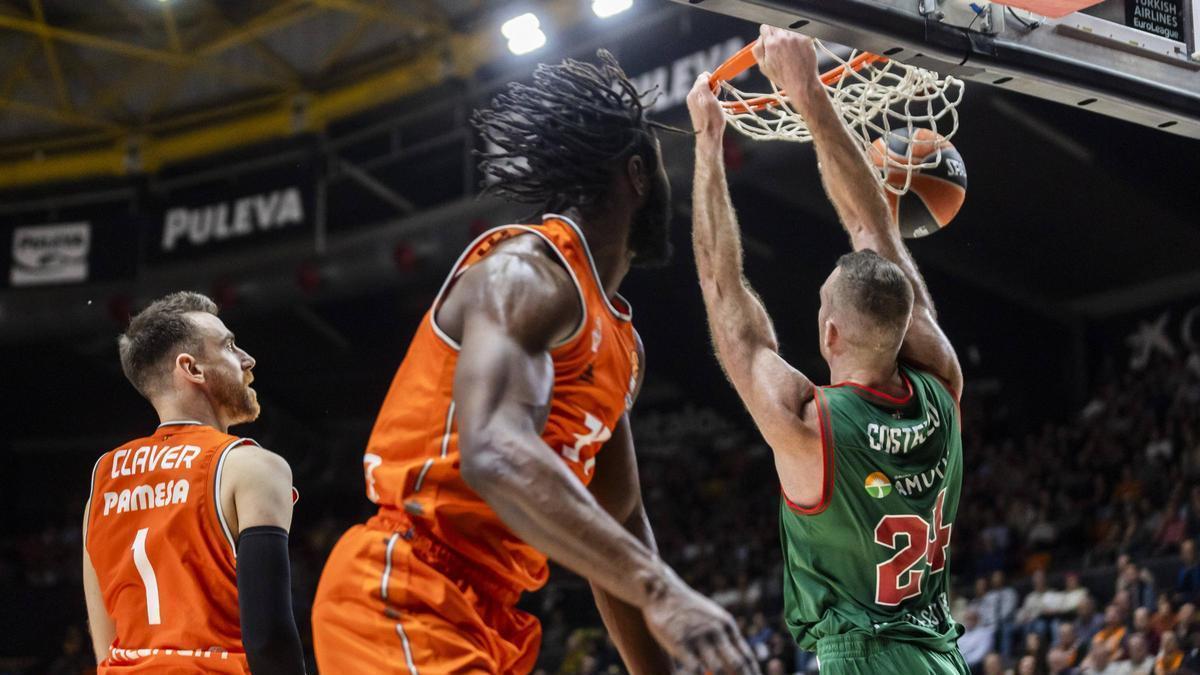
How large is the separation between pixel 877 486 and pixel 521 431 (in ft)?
4.94

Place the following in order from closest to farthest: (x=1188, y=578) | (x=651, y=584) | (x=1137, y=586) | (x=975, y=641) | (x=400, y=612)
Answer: (x=651, y=584)
(x=400, y=612)
(x=1188, y=578)
(x=1137, y=586)
(x=975, y=641)

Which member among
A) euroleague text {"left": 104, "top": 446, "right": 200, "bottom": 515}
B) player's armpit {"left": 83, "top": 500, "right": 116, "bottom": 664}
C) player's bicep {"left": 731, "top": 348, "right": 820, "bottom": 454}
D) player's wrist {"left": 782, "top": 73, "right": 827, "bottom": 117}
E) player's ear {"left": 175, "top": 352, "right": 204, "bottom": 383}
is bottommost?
player's armpit {"left": 83, "top": 500, "right": 116, "bottom": 664}

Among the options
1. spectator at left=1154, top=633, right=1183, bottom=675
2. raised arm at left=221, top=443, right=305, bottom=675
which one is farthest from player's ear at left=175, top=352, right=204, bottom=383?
spectator at left=1154, top=633, right=1183, bottom=675

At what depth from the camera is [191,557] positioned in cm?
305

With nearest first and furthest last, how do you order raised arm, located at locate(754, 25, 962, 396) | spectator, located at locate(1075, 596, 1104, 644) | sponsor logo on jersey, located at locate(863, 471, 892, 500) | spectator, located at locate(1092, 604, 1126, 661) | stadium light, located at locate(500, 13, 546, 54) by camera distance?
sponsor logo on jersey, located at locate(863, 471, 892, 500)
raised arm, located at locate(754, 25, 962, 396)
spectator, located at locate(1092, 604, 1126, 661)
spectator, located at locate(1075, 596, 1104, 644)
stadium light, located at locate(500, 13, 546, 54)

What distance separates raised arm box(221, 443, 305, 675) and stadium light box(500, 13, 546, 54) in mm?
9440

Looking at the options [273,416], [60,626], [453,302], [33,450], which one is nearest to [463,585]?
[453,302]

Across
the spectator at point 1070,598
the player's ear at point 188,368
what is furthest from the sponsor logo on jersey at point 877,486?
the spectator at point 1070,598

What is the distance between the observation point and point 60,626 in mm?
17219

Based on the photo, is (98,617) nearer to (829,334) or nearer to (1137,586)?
(829,334)

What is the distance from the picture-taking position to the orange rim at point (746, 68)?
12.6 feet

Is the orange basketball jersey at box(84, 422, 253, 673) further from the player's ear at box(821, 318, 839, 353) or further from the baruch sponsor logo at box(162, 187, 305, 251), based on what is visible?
the baruch sponsor logo at box(162, 187, 305, 251)

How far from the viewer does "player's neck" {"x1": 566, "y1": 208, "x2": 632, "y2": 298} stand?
2.55m

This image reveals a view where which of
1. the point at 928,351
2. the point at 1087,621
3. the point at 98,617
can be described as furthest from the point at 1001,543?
the point at 98,617
